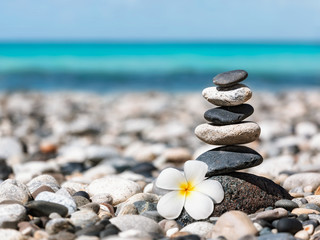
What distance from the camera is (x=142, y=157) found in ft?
24.3

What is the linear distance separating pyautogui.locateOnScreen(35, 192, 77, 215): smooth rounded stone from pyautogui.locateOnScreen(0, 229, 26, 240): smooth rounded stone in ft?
1.57

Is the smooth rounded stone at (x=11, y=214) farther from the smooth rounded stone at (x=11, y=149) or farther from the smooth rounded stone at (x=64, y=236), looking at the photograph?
the smooth rounded stone at (x=11, y=149)

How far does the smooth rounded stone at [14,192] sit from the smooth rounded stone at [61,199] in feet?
0.77

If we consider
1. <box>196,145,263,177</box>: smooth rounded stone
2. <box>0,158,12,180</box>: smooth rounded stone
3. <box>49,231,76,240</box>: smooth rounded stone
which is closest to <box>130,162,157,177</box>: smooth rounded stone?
<box>0,158,12,180</box>: smooth rounded stone

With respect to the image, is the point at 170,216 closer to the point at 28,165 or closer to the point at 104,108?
the point at 28,165

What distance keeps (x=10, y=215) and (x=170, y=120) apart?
826 centimetres

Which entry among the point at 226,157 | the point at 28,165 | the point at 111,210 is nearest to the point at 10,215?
the point at 111,210

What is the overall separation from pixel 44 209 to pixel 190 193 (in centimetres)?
99

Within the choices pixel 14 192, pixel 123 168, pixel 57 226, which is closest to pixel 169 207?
pixel 57 226

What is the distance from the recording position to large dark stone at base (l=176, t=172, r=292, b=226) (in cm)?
356

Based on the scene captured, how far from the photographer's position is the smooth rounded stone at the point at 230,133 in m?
3.72

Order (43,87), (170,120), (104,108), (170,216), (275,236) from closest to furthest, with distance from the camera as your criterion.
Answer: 1. (275,236)
2. (170,216)
3. (170,120)
4. (104,108)
5. (43,87)

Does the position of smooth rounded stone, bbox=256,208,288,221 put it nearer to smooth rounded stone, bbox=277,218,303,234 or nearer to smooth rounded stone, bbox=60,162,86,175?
smooth rounded stone, bbox=277,218,303,234

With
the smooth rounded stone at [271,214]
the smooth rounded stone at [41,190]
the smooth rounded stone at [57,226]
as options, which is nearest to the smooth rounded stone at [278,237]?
the smooth rounded stone at [271,214]
